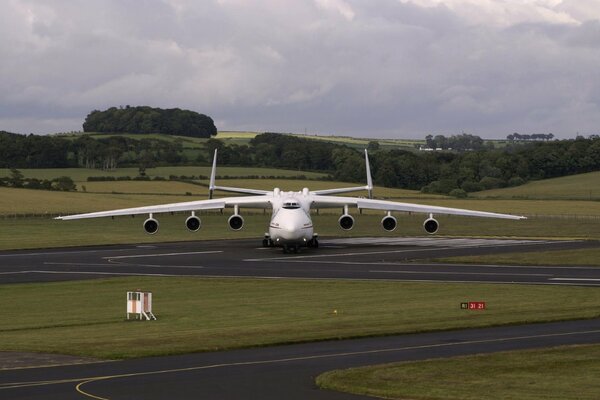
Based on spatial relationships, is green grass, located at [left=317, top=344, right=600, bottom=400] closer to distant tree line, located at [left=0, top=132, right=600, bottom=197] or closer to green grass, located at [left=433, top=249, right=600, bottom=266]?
green grass, located at [left=433, top=249, right=600, bottom=266]

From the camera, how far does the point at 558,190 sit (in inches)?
5413

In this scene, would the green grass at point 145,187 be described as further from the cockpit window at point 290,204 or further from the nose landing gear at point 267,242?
the cockpit window at point 290,204

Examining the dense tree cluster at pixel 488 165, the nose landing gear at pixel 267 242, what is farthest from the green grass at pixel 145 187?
the nose landing gear at pixel 267 242

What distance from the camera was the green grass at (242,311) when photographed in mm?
28266

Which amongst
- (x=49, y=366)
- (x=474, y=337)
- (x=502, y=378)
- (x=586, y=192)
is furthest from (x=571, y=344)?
(x=586, y=192)

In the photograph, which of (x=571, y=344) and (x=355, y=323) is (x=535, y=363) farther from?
(x=355, y=323)

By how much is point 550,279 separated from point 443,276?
4.61 meters

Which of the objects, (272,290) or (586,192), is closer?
(272,290)

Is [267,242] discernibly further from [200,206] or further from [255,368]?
[255,368]

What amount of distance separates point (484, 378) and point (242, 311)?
14.4 metres

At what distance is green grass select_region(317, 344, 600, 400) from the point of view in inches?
811

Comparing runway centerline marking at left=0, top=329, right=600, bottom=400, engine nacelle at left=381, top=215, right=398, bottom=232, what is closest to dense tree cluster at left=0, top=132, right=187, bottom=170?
engine nacelle at left=381, top=215, right=398, bottom=232

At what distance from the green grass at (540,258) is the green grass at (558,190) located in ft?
223

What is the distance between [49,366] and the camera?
23.9 m
